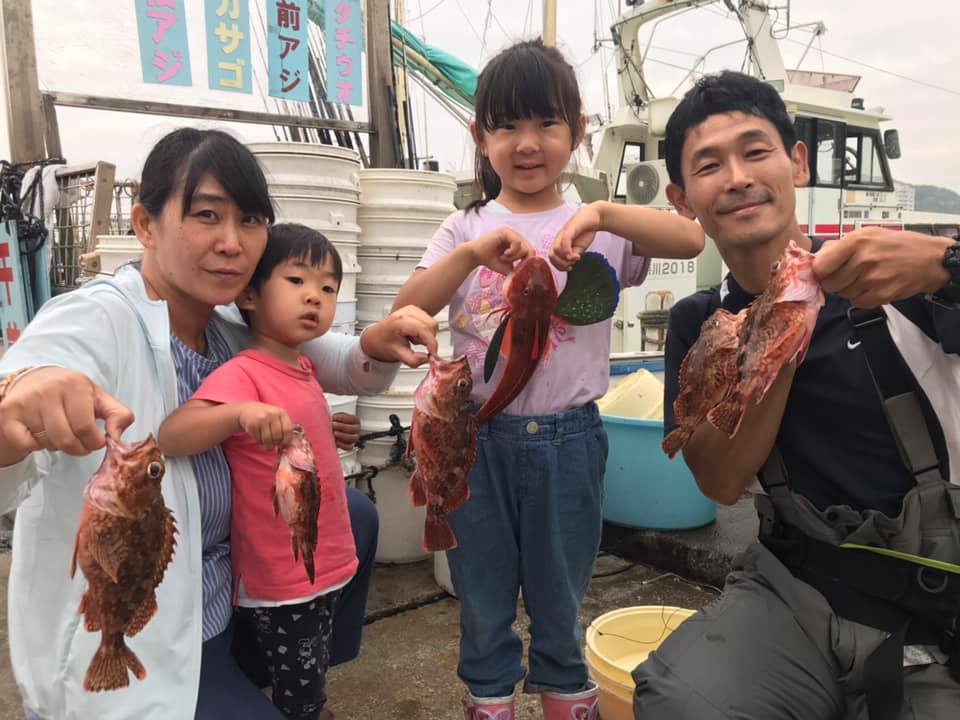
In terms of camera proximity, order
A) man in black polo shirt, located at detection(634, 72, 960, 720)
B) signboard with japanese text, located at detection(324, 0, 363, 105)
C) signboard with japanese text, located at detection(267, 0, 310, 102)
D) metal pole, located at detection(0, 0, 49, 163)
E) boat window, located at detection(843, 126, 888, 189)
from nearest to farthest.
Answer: man in black polo shirt, located at detection(634, 72, 960, 720)
metal pole, located at detection(0, 0, 49, 163)
signboard with japanese text, located at detection(267, 0, 310, 102)
signboard with japanese text, located at detection(324, 0, 363, 105)
boat window, located at detection(843, 126, 888, 189)

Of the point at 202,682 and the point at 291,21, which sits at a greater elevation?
the point at 291,21

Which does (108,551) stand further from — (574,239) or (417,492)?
(574,239)

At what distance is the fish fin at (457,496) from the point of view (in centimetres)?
232

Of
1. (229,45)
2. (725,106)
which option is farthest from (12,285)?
(725,106)

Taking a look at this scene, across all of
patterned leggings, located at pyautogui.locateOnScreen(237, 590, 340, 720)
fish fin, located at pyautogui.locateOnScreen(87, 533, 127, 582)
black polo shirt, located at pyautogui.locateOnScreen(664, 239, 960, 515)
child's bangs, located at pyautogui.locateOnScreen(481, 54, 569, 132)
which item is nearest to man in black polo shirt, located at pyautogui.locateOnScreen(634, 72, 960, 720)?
black polo shirt, located at pyautogui.locateOnScreen(664, 239, 960, 515)

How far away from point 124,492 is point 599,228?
1628 millimetres

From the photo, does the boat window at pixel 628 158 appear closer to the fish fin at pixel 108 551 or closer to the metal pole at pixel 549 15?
the metal pole at pixel 549 15

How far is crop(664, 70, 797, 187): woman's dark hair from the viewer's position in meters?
2.39

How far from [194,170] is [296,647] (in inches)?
64.3

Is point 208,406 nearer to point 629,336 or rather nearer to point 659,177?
point 629,336

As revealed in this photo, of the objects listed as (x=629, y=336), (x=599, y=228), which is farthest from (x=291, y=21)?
(x=629, y=336)

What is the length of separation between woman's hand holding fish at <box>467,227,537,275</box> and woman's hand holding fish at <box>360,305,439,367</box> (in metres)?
0.28

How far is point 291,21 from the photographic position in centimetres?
520

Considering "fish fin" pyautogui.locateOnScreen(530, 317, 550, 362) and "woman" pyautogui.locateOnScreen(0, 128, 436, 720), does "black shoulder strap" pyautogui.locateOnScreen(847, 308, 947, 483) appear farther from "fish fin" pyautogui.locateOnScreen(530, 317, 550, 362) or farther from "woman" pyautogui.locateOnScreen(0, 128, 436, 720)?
"woman" pyautogui.locateOnScreen(0, 128, 436, 720)
